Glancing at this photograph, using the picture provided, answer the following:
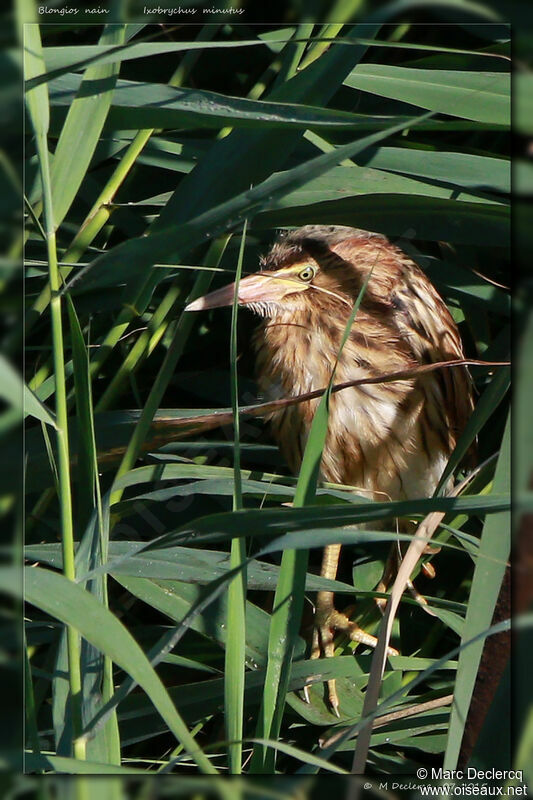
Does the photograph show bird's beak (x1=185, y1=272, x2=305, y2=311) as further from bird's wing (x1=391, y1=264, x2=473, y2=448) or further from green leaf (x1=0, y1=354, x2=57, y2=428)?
green leaf (x1=0, y1=354, x2=57, y2=428)

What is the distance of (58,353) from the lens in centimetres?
77

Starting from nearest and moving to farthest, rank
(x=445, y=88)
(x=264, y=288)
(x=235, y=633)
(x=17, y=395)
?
(x=17, y=395) < (x=235, y=633) < (x=445, y=88) < (x=264, y=288)

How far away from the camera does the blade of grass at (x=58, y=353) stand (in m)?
0.77

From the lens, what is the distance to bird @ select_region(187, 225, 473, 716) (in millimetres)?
1282

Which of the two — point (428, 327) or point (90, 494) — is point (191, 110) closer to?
point (90, 494)

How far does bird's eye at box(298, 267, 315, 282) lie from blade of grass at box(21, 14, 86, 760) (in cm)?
55

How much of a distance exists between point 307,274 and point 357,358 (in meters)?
0.14

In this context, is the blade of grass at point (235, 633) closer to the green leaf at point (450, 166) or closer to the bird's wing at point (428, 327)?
the green leaf at point (450, 166)

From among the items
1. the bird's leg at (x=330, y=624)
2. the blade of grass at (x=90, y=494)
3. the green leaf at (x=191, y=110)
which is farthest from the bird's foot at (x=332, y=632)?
the green leaf at (x=191, y=110)

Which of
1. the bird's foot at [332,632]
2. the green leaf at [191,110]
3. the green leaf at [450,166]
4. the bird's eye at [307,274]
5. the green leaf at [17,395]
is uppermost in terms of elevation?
the green leaf at [191,110]

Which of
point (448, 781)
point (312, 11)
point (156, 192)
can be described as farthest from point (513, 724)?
point (156, 192)

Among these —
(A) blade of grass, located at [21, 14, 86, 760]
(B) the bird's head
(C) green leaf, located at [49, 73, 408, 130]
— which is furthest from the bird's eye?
(A) blade of grass, located at [21, 14, 86, 760]

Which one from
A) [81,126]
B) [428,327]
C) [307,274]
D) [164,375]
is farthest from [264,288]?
[81,126]

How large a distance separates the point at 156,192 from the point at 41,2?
353 millimetres
